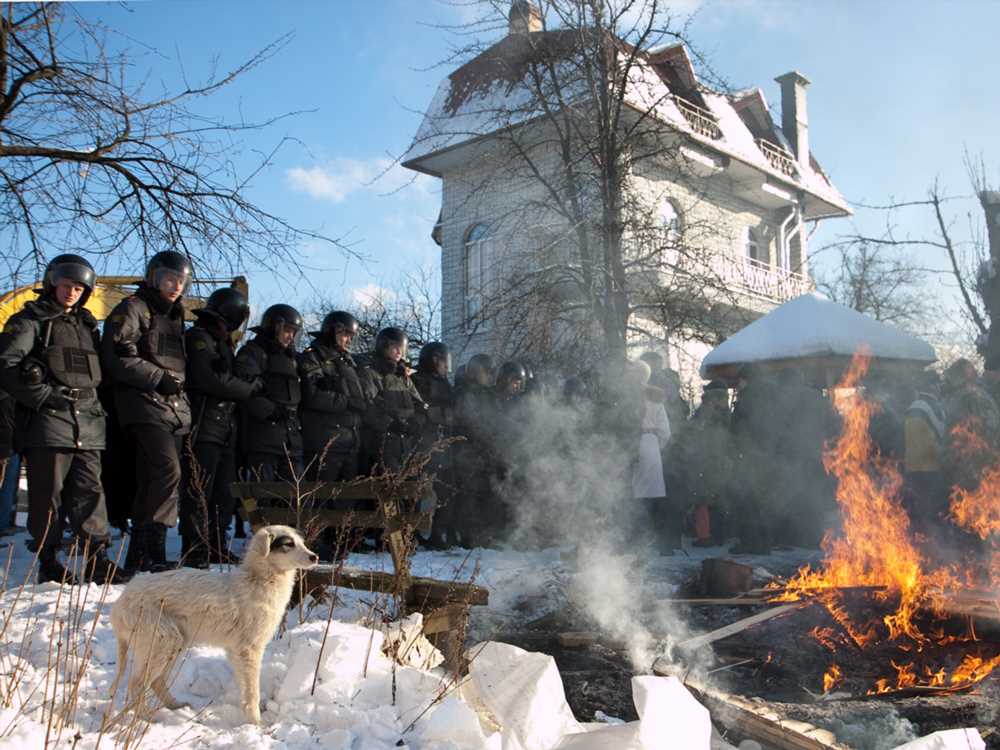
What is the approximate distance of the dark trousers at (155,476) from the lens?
605 cm

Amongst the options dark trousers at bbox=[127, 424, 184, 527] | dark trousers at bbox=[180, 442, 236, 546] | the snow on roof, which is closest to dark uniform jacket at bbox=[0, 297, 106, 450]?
dark trousers at bbox=[127, 424, 184, 527]

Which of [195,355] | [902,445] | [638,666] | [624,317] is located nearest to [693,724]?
[638,666]

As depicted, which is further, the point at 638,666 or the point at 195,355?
the point at 195,355

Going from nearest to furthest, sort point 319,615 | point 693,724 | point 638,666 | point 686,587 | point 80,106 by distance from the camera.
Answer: point 693,724, point 319,615, point 638,666, point 80,106, point 686,587

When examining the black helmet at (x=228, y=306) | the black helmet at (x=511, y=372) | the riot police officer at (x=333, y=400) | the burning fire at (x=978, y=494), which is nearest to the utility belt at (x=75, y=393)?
the black helmet at (x=228, y=306)

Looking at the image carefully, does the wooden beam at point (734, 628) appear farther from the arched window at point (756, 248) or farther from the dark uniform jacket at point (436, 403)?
the arched window at point (756, 248)

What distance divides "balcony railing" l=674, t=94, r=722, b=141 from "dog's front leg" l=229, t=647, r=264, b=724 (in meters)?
19.9

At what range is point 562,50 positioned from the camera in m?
12.4

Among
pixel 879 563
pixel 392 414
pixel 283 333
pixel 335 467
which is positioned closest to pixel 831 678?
pixel 879 563

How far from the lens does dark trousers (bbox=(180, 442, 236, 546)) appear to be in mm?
6758

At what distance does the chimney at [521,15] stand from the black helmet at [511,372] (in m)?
5.61

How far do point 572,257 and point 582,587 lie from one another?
22.7ft

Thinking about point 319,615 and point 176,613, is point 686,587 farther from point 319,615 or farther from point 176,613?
point 176,613

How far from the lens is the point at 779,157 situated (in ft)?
86.6
